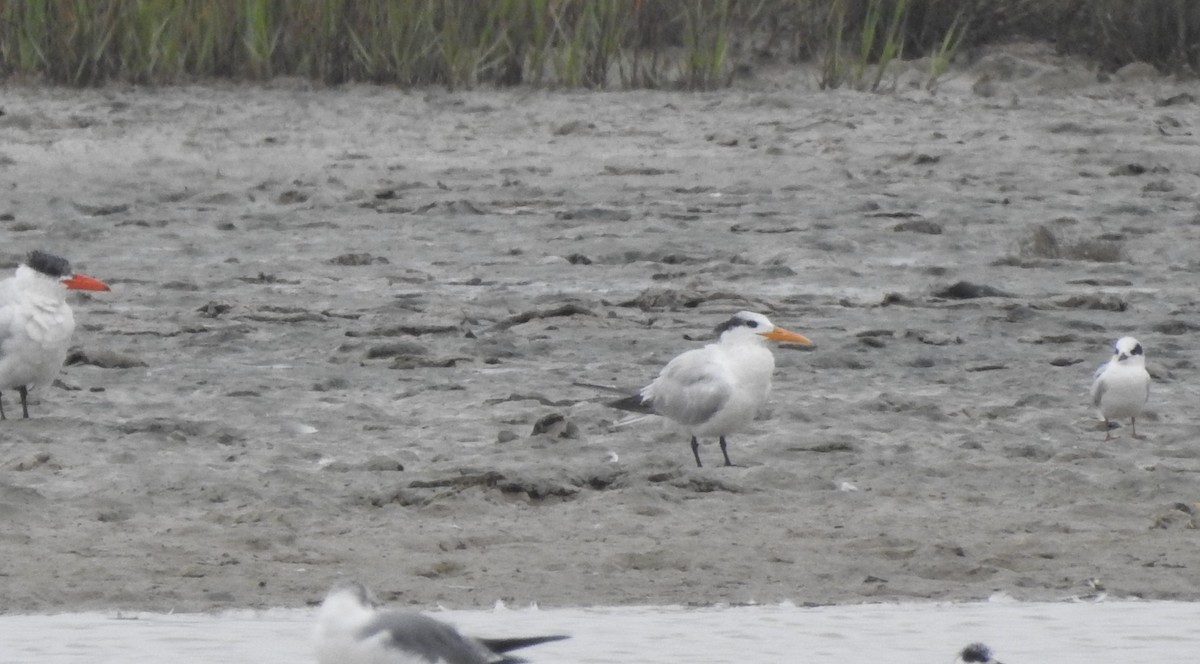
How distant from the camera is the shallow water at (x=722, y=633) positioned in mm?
5402

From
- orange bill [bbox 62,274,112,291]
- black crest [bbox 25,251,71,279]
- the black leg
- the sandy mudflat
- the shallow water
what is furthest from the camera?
orange bill [bbox 62,274,112,291]

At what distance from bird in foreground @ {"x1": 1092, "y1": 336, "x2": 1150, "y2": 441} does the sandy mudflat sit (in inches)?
4.3

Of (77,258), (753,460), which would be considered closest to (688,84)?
(77,258)

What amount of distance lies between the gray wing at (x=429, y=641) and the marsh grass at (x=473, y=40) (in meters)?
10.4

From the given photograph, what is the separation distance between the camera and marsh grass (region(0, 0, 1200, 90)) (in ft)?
48.6

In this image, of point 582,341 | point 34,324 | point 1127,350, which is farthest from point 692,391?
point 34,324

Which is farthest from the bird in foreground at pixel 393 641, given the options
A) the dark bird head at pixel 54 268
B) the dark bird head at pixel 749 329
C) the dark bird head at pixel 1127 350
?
the dark bird head at pixel 1127 350

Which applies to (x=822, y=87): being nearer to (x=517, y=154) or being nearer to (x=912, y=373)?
(x=517, y=154)

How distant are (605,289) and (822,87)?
606 centimetres

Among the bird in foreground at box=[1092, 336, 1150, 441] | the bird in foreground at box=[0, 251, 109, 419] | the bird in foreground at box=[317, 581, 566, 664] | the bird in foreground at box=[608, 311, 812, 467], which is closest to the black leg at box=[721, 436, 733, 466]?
the bird in foreground at box=[608, 311, 812, 467]

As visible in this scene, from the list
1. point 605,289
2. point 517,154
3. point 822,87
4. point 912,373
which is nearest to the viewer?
point 912,373

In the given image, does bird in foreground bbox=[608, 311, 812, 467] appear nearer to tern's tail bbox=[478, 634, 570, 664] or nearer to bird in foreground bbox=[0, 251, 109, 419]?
bird in foreground bbox=[0, 251, 109, 419]

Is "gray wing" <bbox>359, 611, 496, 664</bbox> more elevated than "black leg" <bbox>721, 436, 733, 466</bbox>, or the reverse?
"gray wing" <bbox>359, 611, 496, 664</bbox>

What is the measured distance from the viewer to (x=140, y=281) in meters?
9.81
